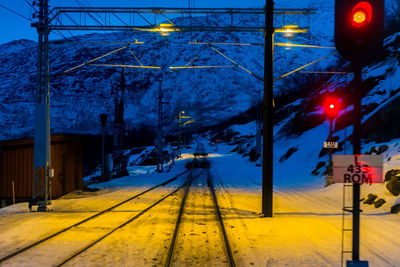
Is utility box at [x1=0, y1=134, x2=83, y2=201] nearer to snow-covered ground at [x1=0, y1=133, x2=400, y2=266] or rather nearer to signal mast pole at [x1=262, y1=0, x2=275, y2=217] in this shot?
snow-covered ground at [x1=0, y1=133, x2=400, y2=266]

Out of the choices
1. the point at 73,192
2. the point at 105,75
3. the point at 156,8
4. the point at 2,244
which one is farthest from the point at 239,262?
the point at 105,75

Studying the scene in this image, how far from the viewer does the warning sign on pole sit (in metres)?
Answer: 6.01

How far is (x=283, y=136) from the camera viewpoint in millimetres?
50969

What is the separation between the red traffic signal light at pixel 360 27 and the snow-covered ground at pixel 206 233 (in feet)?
14.6

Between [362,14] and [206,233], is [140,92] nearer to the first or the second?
[206,233]

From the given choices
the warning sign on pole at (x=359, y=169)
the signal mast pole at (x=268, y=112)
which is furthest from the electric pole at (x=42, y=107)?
the warning sign on pole at (x=359, y=169)

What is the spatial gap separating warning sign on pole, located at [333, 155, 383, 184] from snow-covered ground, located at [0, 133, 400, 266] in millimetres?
2344

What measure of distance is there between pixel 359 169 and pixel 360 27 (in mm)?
2428

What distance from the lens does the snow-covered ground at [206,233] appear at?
25.1 feet

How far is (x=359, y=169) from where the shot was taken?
6.07m

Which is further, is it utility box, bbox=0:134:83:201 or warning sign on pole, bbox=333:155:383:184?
utility box, bbox=0:134:83:201

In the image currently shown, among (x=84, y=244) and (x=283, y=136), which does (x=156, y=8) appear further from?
(x=283, y=136)

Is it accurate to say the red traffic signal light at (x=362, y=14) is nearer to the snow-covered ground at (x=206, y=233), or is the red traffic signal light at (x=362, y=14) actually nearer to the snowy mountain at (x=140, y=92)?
the snow-covered ground at (x=206, y=233)

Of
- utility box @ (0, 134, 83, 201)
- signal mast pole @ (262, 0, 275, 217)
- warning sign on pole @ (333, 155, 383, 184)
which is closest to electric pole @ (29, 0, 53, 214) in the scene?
utility box @ (0, 134, 83, 201)
